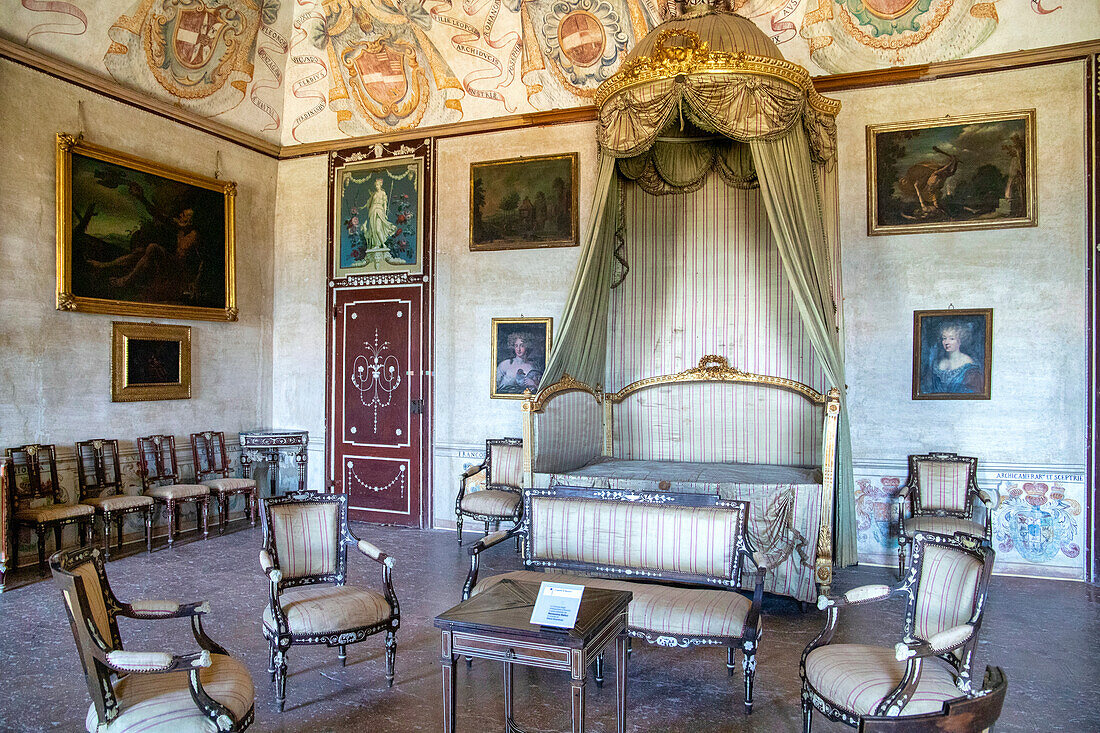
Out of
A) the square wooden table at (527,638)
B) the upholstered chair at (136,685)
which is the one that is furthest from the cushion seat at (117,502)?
the square wooden table at (527,638)

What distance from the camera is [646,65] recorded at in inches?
227

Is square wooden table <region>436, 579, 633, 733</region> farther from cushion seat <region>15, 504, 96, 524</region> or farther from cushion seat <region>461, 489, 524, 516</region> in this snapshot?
cushion seat <region>15, 504, 96, 524</region>

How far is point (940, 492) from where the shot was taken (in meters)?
6.43

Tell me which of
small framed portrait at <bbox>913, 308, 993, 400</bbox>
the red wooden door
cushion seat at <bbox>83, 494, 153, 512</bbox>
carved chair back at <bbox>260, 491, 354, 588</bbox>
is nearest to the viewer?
carved chair back at <bbox>260, 491, 354, 588</bbox>

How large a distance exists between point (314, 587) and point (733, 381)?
4380 mm

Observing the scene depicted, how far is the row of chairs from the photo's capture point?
6.43 meters

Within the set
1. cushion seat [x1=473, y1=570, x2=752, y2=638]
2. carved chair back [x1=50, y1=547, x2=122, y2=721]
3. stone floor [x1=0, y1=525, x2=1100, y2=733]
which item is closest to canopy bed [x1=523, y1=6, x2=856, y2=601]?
stone floor [x1=0, y1=525, x2=1100, y2=733]

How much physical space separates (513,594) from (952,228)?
212 inches

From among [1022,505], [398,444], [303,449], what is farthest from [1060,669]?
[303,449]

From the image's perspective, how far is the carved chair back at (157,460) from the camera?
746cm

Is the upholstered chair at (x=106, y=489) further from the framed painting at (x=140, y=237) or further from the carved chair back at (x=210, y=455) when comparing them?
the framed painting at (x=140, y=237)

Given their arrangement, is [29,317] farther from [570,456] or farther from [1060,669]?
[1060,669]

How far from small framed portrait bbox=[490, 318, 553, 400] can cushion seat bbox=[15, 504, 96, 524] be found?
3988 mm

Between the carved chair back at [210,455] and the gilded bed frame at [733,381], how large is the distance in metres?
4.09
